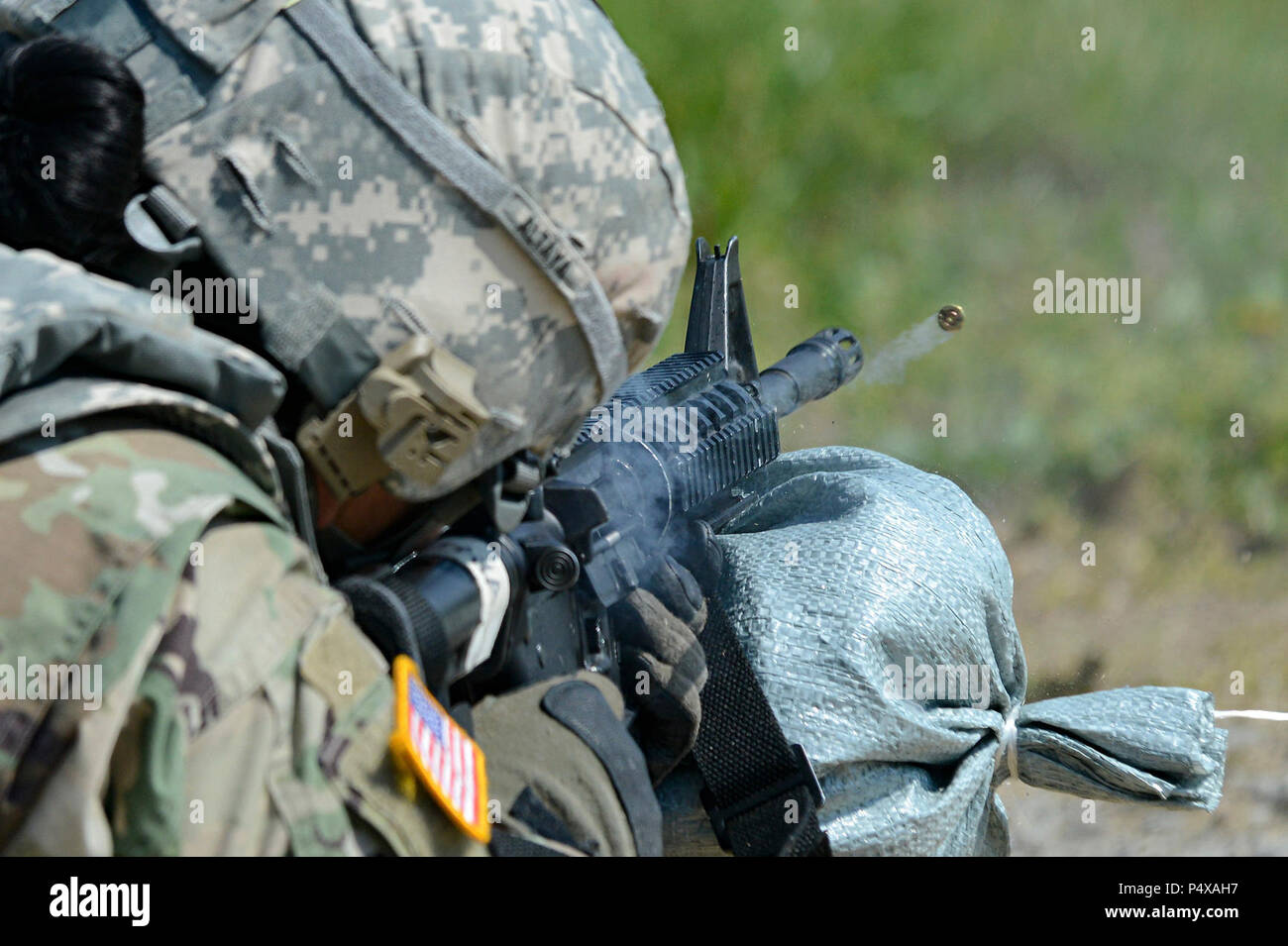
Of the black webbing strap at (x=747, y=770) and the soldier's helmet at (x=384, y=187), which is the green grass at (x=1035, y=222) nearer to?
the black webbing strap at (x=747, y=770)

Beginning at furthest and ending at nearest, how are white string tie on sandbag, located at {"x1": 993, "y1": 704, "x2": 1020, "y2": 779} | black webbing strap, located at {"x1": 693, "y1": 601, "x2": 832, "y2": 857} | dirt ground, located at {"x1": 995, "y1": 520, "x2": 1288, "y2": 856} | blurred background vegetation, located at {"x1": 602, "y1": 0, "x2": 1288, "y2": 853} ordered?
blurred background vegetation, located at {"x1": 602, "y1": 0, "x2": 1288, "y2": 853} < dirt ground, located at {"x1": 995, "y1": 520, "x2": 1288, "y2": 856} < white string tie on sandbag, located at {"x1": 993, "y1": 704, "x2": 1020, "y2": 779} < black webbing strap, located at {"x1": 693, "y1": 601, "x2": 832, "y2": 857}

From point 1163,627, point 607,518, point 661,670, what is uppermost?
point 607,518

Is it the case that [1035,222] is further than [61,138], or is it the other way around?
[1035,222]

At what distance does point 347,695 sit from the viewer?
101cm

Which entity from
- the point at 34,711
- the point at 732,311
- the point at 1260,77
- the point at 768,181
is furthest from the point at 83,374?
the point at 1260,77

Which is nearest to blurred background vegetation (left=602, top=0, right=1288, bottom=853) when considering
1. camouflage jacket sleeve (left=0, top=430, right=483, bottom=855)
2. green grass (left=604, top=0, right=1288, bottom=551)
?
green grass (left=604, top=0, right=1288, bottom=551)

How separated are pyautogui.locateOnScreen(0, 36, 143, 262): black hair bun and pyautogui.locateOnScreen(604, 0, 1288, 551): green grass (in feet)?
11.2

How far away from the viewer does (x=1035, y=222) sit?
4.66m

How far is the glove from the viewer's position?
172 centimetres

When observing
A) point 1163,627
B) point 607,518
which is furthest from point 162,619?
point 1163,627

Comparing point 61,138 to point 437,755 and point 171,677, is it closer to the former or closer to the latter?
point 171,677

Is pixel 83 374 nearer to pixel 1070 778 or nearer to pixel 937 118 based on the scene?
pixel 1070 778

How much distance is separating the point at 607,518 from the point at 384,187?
1.83ft

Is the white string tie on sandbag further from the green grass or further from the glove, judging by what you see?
the green grass
